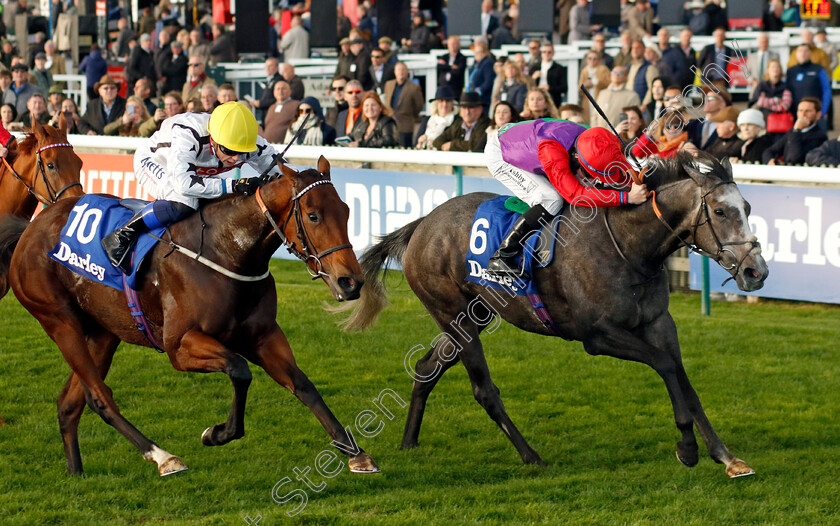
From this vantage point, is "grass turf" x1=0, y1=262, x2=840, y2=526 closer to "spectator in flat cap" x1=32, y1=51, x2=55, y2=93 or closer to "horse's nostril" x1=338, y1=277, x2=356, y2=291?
"horse's nostril" x1=338, y1=277, x2=356, y2=291

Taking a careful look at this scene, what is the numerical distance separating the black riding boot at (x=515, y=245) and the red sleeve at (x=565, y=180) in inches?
8.3

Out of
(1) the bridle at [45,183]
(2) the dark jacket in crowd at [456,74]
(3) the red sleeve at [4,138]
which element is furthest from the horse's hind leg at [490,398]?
(2) the dark jacket in crowd at [456,74]

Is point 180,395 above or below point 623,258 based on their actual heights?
below

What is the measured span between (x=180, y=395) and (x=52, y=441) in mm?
1036

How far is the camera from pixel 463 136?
10453 mm

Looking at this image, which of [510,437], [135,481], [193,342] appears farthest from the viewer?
[510,437]

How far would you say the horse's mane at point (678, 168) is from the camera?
5.03 m

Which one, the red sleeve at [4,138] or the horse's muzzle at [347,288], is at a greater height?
the red sleeve at [4,138]

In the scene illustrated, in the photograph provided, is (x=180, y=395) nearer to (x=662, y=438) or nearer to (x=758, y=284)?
(x=662, y=438)

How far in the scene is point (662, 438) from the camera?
5.83m

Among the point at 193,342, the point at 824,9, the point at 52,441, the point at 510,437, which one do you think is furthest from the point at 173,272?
the point at 824,9

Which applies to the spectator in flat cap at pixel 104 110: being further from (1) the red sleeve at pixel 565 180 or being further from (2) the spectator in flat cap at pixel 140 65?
(1) the red sleeve at pixel 565 180

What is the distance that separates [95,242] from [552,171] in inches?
83.4

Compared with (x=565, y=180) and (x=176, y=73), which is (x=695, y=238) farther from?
(x=176, y=73)
